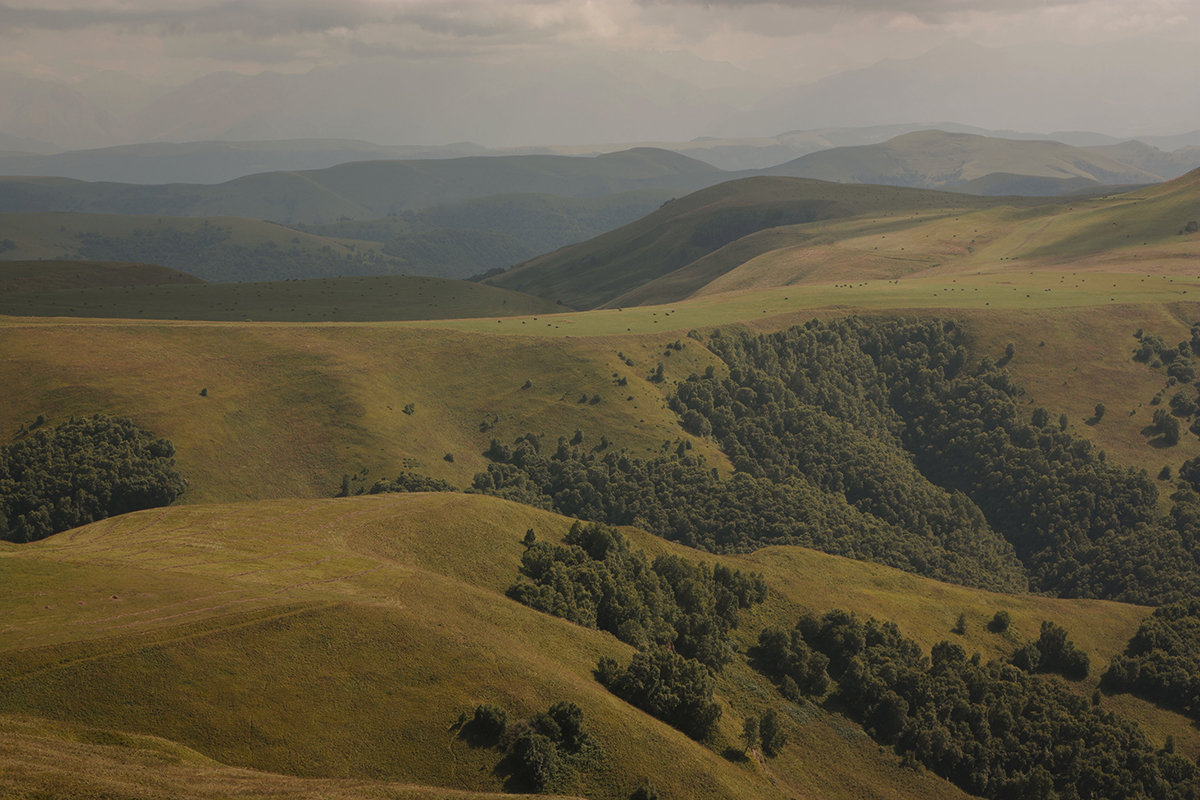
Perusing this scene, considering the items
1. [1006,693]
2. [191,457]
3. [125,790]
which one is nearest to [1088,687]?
[1006,693]

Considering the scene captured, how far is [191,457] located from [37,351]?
45.0 m

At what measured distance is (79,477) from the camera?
141375 millimetres

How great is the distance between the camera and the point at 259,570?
82438mm

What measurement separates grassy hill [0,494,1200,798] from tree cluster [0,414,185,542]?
43.9 m

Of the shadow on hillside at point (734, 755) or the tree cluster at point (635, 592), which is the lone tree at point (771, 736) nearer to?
the shadow on hillside at point (734, 755)

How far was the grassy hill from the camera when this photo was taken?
205ft

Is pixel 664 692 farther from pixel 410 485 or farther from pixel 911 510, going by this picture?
pixel 911 510

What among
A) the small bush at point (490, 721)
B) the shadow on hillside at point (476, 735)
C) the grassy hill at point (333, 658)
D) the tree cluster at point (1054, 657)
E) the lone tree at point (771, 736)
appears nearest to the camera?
the grassy hill at point (333, 658)

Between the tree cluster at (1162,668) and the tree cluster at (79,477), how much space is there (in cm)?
15229

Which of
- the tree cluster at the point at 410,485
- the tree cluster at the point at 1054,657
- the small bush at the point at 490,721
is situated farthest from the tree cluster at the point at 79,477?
the tree cluster at the point at 1054,657

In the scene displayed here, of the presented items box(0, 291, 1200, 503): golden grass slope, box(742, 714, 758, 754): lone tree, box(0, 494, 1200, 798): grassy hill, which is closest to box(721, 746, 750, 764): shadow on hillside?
box(0, 494, 1200, 798): grassy hill

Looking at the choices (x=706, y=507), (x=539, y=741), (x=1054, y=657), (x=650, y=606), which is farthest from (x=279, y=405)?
(x=1054, y=657)

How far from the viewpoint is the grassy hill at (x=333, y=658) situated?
205 feet

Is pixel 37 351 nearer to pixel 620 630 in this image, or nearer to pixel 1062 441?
pixel 620 630
